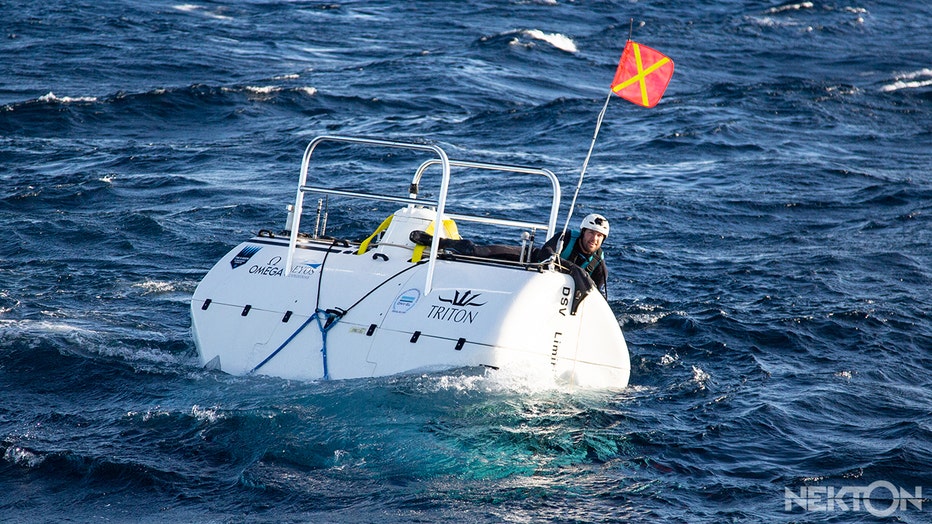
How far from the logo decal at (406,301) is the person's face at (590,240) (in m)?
1.79

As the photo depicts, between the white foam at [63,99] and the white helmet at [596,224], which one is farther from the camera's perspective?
the white foam at [63,99]

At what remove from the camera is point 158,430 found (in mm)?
8320

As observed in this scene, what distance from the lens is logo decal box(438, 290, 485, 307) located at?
29.0 feet

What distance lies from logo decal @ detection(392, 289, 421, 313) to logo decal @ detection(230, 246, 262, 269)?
2.06 m

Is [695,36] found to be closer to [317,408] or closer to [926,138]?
[926,138]

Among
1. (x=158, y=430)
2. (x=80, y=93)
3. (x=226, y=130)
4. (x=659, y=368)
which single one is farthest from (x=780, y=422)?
(x=80, y=93)

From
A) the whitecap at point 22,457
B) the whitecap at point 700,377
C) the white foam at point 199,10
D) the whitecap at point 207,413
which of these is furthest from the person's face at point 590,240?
the white foam at point 199,10

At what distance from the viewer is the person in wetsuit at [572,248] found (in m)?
9.43

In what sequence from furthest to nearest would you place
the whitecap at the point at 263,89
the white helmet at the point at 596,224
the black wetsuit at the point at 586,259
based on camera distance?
the whitecap at the point at 263,89
the black wetsuit at the point at 586,259
the white helmet at the point at 596,224

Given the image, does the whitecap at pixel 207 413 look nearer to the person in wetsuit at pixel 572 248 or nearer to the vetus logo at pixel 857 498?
the person in wetsuit at pixel 572 248

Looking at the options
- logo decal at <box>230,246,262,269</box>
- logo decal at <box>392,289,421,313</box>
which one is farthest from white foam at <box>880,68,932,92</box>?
logo decal at <box>392,289,421,313</box>

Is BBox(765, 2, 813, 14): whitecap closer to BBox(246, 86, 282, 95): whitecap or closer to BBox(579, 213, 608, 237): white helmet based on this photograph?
BBox(246, 86, 282, 95): whitecap

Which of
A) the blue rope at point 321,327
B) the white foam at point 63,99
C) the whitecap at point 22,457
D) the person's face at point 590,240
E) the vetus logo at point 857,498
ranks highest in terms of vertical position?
the person's face at point 590,240

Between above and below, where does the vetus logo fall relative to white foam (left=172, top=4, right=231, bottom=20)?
below
